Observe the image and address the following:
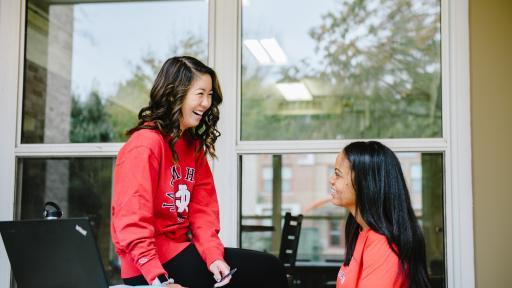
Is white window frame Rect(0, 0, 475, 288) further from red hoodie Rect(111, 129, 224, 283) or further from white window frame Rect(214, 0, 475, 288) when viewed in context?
red hoodie Rect(111, 129, 224, 283)

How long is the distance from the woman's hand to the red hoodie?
0.02 metres

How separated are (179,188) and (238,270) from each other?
1.13 ft

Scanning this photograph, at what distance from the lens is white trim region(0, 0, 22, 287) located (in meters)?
2.93

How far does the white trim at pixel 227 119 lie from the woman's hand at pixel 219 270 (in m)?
0.58

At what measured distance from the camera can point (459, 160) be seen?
2572 millimetres

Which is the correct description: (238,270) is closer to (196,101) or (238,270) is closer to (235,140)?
(196,101)

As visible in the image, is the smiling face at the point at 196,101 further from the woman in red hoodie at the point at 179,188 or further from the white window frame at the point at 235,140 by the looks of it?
the white window frame at the point at 235,140

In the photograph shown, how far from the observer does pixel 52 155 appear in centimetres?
293

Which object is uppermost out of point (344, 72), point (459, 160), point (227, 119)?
point (344, 72)

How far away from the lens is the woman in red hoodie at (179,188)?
2.04 meters

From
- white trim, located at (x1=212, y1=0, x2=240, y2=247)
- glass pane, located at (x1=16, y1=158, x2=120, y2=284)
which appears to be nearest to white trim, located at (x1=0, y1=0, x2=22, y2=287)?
white trim, located at (x1=212, y1=0, x2=240, y2=247)

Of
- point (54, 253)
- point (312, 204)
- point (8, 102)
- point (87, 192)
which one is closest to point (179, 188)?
point (54, 253)

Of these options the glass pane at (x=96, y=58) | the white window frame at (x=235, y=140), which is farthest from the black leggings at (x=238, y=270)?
the glass pane at (x=96, y=58)

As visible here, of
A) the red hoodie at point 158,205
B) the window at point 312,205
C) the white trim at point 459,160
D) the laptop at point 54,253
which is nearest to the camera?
the laptop at point 54,253
